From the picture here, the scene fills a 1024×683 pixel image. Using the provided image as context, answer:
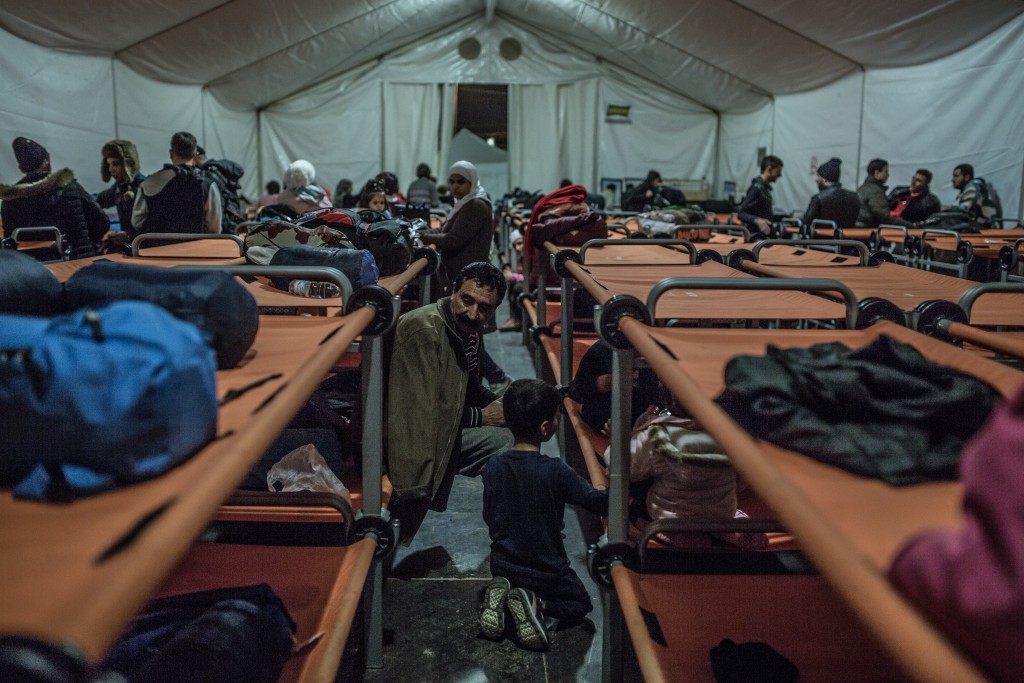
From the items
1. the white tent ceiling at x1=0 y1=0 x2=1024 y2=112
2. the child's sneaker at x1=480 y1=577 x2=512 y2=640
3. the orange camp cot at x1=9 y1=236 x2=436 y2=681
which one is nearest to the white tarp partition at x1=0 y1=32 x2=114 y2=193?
the white tent ceiling at x1=0 y1=0 x2=1024 y2=112

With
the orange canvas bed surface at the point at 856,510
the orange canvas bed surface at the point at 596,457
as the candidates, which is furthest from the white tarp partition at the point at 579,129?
the orange canvas bed surface at the point at 856,510

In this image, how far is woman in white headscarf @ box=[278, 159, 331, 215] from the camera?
5.07 meters

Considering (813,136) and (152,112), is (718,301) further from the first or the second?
(813,136)

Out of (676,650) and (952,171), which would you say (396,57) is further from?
(676,650)

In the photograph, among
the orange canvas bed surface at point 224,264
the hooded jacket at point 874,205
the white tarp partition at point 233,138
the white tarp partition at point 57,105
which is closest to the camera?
the orange canvas bed surface at point 224,264

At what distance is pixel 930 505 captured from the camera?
80 cm

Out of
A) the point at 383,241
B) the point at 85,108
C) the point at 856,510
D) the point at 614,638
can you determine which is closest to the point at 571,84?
the point at 85,108

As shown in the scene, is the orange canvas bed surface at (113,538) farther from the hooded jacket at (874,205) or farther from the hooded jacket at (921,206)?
the hooded jacket at (921,206)

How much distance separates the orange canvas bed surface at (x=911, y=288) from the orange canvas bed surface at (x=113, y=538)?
63.0 inches

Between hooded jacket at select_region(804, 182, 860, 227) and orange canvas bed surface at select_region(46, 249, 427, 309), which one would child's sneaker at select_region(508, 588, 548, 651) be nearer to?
orange canvas bed surface at select_region(46, 249, 427, 309)

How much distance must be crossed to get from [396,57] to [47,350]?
13237 mm

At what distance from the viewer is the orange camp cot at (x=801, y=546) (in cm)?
62

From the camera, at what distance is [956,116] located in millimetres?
7465

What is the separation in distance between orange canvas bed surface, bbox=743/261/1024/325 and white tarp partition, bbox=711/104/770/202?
8.74m
